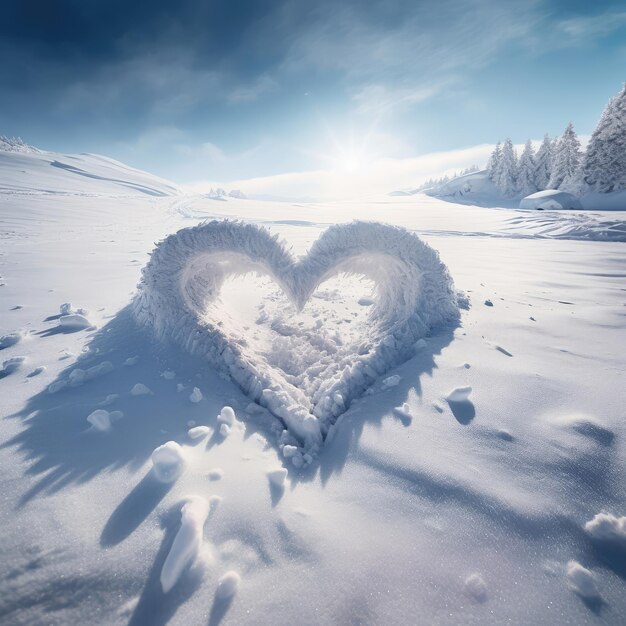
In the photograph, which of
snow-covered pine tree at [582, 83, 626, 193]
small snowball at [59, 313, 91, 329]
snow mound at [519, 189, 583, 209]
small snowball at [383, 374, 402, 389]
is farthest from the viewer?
snow mound at [519, 189, 583, 209]

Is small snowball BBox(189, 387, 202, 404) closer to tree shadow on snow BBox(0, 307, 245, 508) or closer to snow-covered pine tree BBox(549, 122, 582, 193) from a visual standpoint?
tree shadow on snow BBox(0, 307, 245, 508)

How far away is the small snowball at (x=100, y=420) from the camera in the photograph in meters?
1.88

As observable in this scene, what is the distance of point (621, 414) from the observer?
6.25ft

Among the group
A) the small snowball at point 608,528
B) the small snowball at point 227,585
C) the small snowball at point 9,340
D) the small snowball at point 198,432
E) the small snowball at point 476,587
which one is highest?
the small snowball at point 9,340

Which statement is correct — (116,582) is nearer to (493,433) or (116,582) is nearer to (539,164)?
(493,433)

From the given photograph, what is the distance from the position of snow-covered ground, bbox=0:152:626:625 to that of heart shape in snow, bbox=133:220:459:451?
0.15 meters

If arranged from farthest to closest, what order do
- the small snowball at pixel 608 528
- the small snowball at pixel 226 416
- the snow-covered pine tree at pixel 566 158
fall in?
1. the snow-covered pine tree at pixel 566 158
2. the small snowball at pixel 226 416
3. the small snowball at pixel 608 528

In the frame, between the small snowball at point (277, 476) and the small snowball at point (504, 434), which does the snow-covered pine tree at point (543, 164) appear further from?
the small snowball at point (277, 476)

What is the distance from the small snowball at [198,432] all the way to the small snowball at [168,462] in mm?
205

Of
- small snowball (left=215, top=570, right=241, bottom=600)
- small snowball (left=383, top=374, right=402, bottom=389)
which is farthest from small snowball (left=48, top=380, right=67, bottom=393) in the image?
small snowball (left=383, top=374, right=402, bottom=389)

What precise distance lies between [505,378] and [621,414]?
2.13 ft

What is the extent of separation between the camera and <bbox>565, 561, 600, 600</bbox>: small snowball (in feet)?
3.82

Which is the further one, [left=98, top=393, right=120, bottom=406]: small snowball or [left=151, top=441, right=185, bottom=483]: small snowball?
[left=98, top=393, right=120, bottom=406]: small snowball

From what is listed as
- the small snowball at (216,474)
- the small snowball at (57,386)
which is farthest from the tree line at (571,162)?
the small snowball at (57,386)
